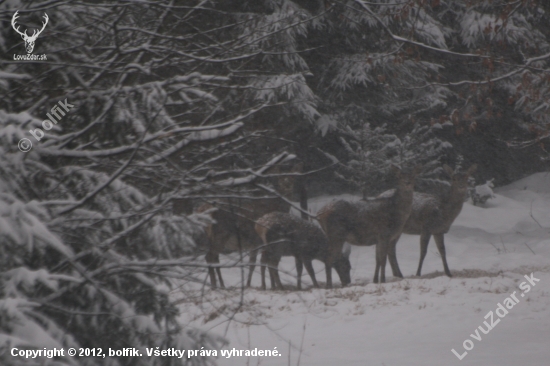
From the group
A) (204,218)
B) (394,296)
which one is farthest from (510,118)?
(204,218)

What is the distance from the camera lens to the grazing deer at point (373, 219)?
10328mm

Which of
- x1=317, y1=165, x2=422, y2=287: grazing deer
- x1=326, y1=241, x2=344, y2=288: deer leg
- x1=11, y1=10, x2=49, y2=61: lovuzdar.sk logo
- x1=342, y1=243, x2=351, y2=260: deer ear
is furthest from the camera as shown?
x1=342, y1=243, x2=351, y2=260: deer ear

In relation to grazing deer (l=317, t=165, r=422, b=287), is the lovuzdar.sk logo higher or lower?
higher

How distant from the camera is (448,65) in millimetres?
15922

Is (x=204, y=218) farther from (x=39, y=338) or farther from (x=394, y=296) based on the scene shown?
(x=394, y=296)

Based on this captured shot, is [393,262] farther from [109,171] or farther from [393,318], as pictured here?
[109,171]

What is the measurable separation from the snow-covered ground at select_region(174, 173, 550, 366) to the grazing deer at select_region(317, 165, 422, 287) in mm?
842

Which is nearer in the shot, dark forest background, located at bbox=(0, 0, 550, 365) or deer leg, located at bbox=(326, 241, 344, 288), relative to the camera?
dark forest background, located at bbox=(0, 0, 550, 365)

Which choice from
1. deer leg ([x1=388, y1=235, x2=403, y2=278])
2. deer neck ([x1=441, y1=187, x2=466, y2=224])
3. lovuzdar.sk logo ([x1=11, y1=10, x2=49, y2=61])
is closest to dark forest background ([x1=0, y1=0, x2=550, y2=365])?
lovuzdar.sk logo ([x1=11, y1=10, x2=49, y2=61])

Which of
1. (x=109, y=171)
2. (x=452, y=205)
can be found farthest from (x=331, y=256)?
(x=109, y=171)

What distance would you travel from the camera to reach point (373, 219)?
412 inches

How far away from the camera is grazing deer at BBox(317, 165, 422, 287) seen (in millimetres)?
10328

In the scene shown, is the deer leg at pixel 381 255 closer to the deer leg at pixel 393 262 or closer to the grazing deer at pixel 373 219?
the grazing deer at pixel 373 219

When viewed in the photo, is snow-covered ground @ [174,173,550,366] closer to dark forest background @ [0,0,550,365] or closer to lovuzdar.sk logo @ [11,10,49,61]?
dark forest background @ [0,0,550,365]
